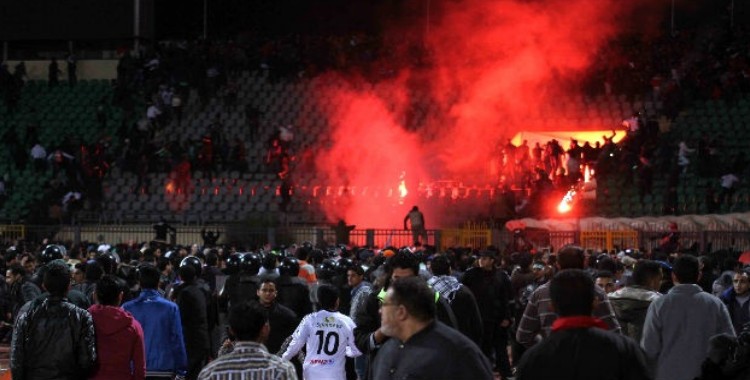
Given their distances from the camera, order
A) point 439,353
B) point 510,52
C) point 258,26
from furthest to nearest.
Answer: point 258,26
point 510,52
point 439,353

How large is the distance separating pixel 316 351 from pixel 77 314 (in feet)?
5.92

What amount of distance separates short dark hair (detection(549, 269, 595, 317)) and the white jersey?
3.51m

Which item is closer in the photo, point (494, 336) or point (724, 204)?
point (494, 336)

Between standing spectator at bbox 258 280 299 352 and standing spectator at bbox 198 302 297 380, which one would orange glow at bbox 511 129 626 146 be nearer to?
standing spectator at bbox 258 280 299 352

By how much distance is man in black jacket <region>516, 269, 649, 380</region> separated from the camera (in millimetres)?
4793

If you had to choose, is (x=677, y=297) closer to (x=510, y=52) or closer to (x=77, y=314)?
(x=77, y=314)

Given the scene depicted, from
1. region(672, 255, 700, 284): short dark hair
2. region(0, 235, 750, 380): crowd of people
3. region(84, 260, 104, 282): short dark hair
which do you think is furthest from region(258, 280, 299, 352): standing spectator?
region(672, 255, 700, 284): short dark hair

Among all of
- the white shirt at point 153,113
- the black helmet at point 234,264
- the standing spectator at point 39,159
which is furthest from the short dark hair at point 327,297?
the white shirt at point 153,113

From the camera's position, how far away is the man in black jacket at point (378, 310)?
24.3 feet

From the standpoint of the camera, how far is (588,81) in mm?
33531

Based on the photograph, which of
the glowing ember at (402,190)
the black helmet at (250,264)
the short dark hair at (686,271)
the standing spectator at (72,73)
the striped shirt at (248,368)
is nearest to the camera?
the striped shirt at (248,368)

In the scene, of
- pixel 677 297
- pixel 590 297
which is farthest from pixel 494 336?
pixel 590 297

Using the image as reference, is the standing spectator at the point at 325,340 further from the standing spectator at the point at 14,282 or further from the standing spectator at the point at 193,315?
the standing spectator at the point at 14,282

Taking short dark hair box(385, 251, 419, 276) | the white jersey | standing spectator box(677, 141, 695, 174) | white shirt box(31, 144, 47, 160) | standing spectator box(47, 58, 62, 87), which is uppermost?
standing spectator box(47, 58, 62, 87)
